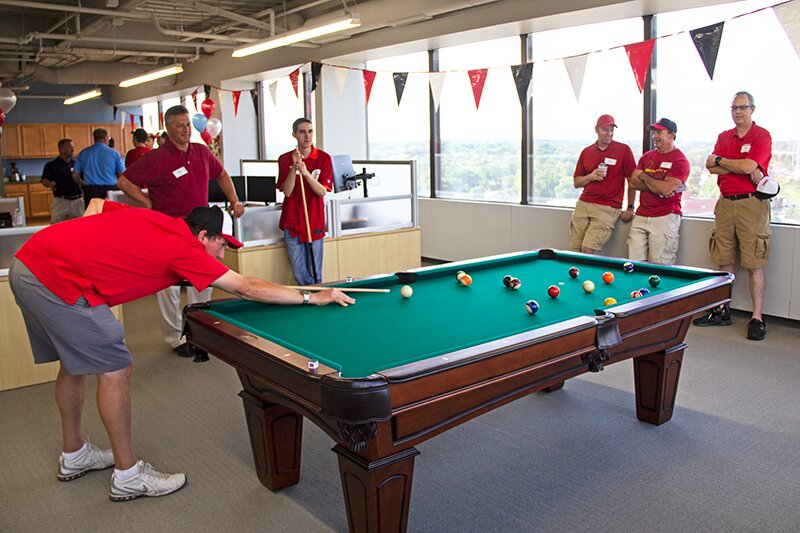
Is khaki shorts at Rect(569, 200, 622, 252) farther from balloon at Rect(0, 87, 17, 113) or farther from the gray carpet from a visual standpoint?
balloon at Rect(0, 87, 17, 113)

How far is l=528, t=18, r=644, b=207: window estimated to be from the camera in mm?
6141

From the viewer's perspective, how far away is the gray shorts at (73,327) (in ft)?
8.55

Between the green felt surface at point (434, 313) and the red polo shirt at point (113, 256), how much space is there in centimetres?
26

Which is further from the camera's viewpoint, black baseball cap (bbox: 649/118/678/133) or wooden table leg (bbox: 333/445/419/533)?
black baseball cap (bbox: 649/118/678/133)

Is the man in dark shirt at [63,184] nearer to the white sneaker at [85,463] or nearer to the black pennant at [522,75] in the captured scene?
the black pennant at [522,75]

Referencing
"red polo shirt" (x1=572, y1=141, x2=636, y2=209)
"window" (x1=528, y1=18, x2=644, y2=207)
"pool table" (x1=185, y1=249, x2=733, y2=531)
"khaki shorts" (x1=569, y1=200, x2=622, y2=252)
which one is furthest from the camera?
"window" (x1=528, y1=18, x2=644, y2=207)

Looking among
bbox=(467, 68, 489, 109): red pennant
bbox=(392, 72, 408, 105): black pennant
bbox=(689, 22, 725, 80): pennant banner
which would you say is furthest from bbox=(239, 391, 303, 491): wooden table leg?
bbox=(392, 72, 408, 105): black pennant

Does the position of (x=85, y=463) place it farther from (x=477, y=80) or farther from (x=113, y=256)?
(x=477, y=80)

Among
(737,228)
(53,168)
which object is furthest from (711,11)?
(53,168)

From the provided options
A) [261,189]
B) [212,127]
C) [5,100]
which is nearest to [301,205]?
[261,189]

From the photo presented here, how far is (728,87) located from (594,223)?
55.5 inches

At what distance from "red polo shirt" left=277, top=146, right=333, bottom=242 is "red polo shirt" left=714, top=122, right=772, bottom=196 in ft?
9.19

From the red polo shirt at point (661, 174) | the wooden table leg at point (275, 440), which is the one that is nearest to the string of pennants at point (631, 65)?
the red polo shirt at point (661, 174)

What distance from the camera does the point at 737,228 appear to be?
16.3 feet
